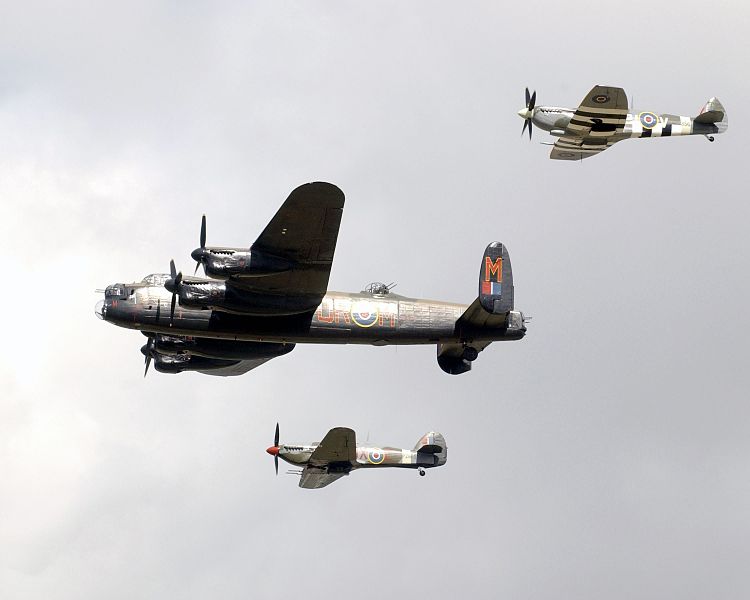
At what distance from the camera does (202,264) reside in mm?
37188

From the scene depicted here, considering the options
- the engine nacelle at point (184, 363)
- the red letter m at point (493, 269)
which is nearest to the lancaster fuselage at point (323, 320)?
the red letter m at point (493, 269)

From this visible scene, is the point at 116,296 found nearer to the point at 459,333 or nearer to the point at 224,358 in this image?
the point at 224,358

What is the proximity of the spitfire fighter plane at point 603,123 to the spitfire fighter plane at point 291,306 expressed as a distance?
617 inches

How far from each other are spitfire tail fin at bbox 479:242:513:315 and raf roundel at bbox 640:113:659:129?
1805 cm

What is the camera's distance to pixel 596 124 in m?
56.6

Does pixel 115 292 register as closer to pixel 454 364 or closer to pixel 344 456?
pixel 454 364

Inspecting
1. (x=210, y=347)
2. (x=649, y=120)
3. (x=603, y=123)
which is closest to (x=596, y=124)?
(x=603, y=123)

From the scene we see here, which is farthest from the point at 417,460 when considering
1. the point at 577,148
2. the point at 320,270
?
the point at 320,270

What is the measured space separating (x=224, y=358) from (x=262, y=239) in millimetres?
7016

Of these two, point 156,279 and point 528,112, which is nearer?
point 156,279

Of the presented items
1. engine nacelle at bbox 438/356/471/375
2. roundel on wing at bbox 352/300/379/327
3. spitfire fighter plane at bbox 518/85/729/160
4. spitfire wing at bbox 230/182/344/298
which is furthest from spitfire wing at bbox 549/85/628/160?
spitfire wing at bbox 230/182/344/298

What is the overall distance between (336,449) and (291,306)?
71.9 ft

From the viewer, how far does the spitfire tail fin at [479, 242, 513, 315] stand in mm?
41531

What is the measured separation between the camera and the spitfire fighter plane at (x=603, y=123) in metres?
55.7
